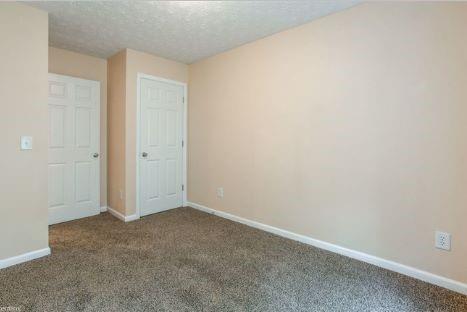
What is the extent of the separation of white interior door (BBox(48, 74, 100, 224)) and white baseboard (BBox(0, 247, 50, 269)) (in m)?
1.02

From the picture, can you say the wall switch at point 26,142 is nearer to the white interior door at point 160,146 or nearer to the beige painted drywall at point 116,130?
the beige painted drywall at point 116,130

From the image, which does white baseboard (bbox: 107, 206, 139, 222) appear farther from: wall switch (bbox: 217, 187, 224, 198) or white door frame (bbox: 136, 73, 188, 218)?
wall switch (bbox: 217, 187, 224, 198)

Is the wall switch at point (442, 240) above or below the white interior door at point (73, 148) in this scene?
below

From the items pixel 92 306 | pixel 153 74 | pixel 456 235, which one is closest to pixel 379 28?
pixel 456 235

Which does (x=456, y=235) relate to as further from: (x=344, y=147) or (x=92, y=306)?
(x=92, y=306)

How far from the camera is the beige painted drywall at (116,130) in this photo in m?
3.53

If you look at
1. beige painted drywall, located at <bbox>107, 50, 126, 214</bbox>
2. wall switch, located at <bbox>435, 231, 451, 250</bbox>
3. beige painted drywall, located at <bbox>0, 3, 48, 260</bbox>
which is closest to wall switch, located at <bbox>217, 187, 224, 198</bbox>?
beige painted drywall, located at <bbox>107, 50, 126, 214</bbox>

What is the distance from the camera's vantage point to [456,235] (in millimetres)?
1902

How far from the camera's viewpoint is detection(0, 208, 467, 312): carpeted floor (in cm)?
175

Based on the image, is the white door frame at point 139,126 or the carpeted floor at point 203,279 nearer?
the carpeted floor at point 203,279

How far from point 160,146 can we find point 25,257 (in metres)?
2.05

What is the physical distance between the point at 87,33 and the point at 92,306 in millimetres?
2778

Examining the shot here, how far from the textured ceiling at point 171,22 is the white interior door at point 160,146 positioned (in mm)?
666

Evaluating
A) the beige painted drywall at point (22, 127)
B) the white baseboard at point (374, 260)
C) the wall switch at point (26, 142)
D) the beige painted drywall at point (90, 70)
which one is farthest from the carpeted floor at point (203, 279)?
the beige painted drywall at point (90, 70)
